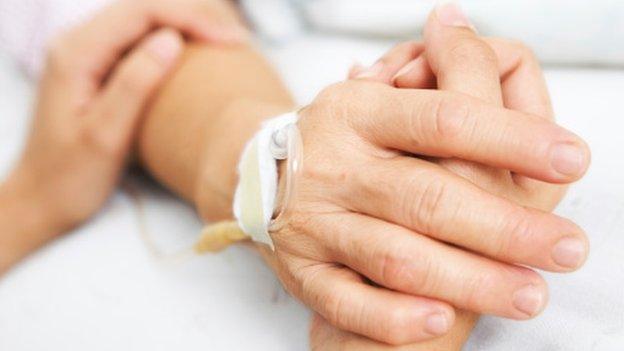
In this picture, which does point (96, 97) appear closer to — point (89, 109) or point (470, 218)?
point (89, 109)

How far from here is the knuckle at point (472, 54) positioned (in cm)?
56

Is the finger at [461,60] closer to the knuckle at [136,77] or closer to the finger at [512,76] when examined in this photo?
the finger at [512,76]

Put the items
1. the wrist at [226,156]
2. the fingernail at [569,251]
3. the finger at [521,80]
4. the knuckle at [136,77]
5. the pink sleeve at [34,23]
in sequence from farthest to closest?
1. the pink sleeve at [34,23]
2. the knuckle at [136,77]
3. the wrist at [226,156]
4. the finger at [521,80]
5. the fingernail at [569,251]

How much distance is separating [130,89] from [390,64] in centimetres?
44

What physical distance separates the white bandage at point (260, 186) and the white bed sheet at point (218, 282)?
0.12m

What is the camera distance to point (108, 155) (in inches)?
37.5

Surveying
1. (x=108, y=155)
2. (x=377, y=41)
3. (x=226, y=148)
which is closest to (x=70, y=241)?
(x=108, y=155)

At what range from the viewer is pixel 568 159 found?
472mm

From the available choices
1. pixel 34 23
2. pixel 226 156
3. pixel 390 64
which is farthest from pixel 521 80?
pixel 34 23

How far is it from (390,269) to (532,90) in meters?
0.21

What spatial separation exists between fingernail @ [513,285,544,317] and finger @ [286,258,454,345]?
1.9 inches

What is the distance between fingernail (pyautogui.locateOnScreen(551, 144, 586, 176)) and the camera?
0.47m

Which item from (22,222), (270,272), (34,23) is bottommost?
(22,222)

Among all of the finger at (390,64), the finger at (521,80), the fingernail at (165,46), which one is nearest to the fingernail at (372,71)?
the finger at (390,64)
